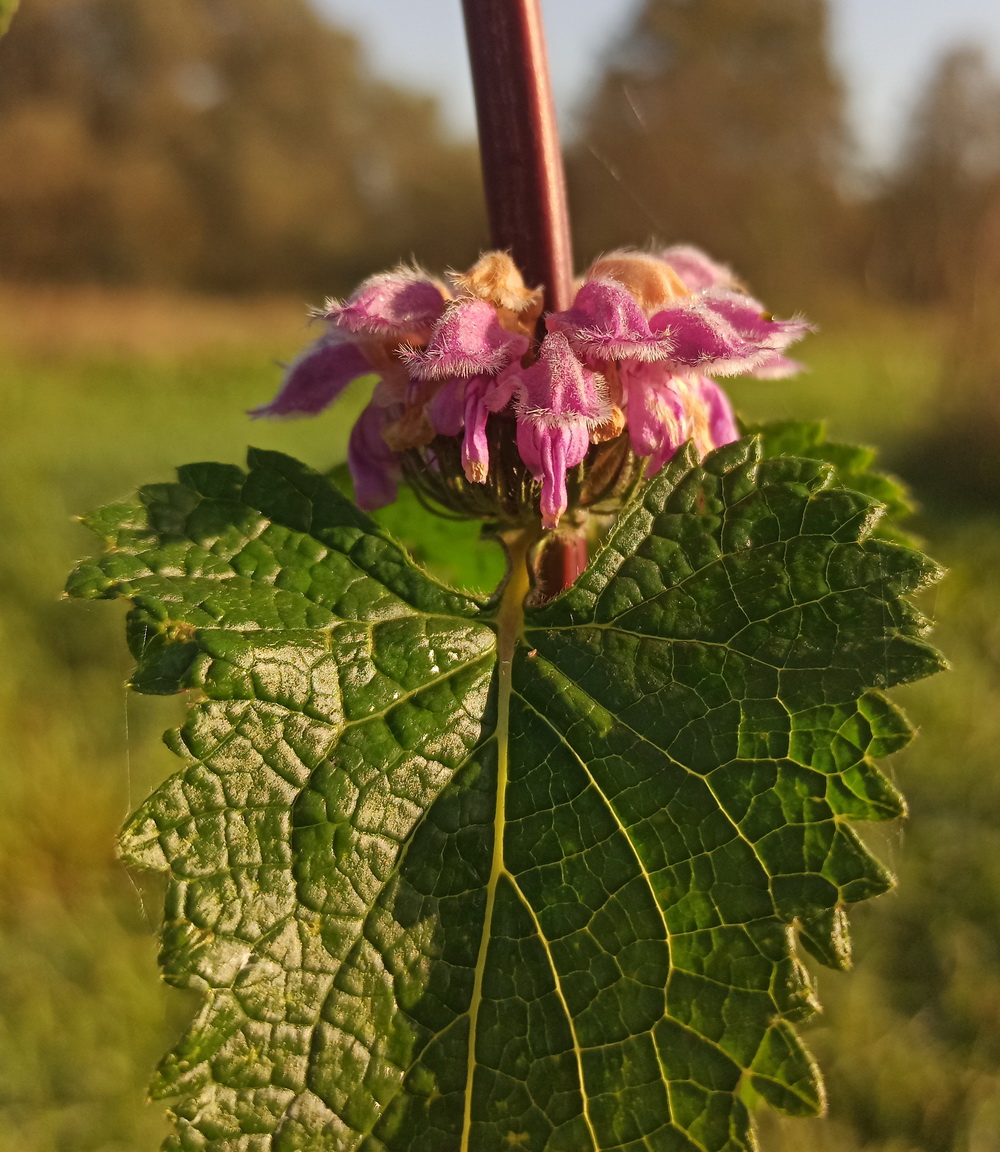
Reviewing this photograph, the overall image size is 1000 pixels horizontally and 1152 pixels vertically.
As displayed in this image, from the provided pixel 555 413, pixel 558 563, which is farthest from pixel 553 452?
pixel 558 563

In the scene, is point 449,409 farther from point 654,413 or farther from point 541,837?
point 541,837

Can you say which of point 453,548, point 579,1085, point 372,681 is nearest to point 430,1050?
point 579,1085

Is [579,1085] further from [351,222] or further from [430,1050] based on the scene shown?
[351,222]

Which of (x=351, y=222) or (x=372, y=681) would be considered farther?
(x=351, y=222)

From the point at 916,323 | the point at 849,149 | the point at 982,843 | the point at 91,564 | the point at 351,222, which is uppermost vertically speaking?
the point at 351,222

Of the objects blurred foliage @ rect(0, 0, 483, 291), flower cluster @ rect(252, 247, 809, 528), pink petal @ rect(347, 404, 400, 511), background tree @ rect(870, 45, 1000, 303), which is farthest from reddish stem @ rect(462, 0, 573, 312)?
blurred foliage @ rect(0, 0, 483, 291)

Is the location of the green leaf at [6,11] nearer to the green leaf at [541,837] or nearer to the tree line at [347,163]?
the green leaf at [541,837]
